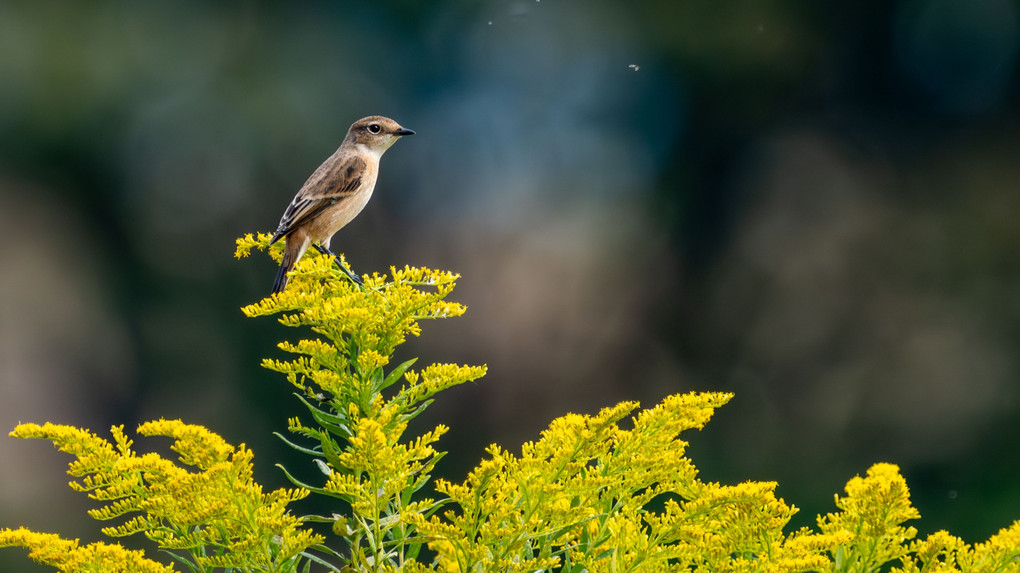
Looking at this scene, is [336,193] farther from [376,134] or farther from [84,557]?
[84,557]

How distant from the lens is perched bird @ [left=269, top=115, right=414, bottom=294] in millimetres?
2479

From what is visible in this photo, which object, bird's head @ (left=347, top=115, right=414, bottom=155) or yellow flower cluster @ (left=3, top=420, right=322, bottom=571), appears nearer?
yellow flower cluster @ (left=3, top=420, right=322, bottom=571)

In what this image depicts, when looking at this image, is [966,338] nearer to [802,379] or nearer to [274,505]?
[802,379]

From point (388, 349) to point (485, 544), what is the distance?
1.01 ft

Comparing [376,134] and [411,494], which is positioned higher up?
[376,134]

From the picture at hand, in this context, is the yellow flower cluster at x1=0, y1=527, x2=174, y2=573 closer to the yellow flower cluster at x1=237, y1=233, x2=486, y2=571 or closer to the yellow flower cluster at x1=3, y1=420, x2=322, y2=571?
the yellow flower cluster at x1=3, y1=420, x2=322, y2=571

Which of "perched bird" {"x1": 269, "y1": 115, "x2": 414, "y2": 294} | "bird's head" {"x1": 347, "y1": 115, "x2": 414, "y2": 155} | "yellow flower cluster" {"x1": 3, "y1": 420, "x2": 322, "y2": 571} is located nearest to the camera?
"yellow flower cluster" {"x1": 3, "y1": 420, "x2": 322, "y2": 571}

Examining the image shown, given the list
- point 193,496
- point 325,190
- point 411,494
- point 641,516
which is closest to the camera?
point 193,496

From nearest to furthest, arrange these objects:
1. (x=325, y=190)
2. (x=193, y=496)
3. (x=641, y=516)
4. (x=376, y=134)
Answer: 1. (x=193, y=496)
2. (x=641, y=516)
3. (x=325, y=190)
4. (x=376, y=134)

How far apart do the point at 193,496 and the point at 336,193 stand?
1.61 meters

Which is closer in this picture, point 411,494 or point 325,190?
point 411,494

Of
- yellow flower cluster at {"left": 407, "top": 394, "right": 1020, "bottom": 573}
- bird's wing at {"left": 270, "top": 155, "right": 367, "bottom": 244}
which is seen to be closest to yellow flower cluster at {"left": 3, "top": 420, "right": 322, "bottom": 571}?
yellow flower cluster at {"left": 407, "top": 394, "right": 1020, "bottom": 573}

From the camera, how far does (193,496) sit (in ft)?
3.91

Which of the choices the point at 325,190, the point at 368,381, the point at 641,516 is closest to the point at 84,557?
the point at 368,381
